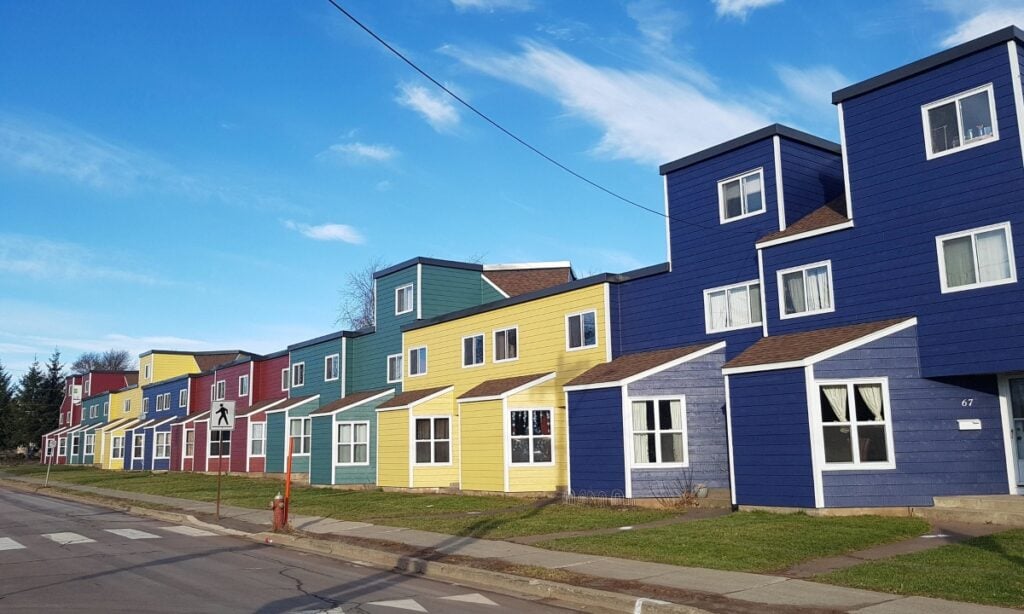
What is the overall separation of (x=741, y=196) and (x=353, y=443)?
18.8 metres

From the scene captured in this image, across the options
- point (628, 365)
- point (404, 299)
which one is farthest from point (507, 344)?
point (404, 299)

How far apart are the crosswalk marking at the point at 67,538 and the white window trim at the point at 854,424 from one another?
49.1ft

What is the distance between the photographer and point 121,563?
13.6m

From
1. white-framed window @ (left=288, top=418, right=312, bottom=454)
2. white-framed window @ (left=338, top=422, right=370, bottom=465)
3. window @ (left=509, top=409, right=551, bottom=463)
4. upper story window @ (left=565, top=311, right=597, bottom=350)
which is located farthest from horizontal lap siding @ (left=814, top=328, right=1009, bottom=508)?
white-framed window @ (left=288, top=418, right=312, bottom=454)

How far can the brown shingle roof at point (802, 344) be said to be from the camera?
17719 millimetres

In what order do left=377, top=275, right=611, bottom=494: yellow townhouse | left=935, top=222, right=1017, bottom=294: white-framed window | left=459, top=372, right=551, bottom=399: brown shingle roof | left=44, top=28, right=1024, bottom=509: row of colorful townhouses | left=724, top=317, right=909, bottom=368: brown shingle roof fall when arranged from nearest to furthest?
left=935, top=222, right=1017, bottom=294: white-framed window < left=44, top=28, right=1024, bottom=509: row of colorful townhouses < left=724, top=317, right=909, bottom=368: brown shingle roof < left=377, top=275, right=611, bottom=494: yellow townhouse < left=459, top=372, right=551, bottom=399: brown shingle roof

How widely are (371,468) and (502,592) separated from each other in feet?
73.5

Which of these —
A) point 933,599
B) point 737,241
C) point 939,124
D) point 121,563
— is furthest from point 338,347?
point 933,599

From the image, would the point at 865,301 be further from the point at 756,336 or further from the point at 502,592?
the point at 502,592

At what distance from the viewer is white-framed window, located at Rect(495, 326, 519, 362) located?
91.6ft

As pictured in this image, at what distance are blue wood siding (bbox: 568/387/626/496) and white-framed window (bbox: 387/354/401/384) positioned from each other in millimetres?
12949

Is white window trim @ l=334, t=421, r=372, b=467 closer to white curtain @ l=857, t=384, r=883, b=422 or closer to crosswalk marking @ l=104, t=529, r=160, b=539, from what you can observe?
crosswalk marking @ l=104, t=529, r=160, b=539

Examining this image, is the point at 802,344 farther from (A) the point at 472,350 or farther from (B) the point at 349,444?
(B) the point at 349,444

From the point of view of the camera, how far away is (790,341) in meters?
19.1
